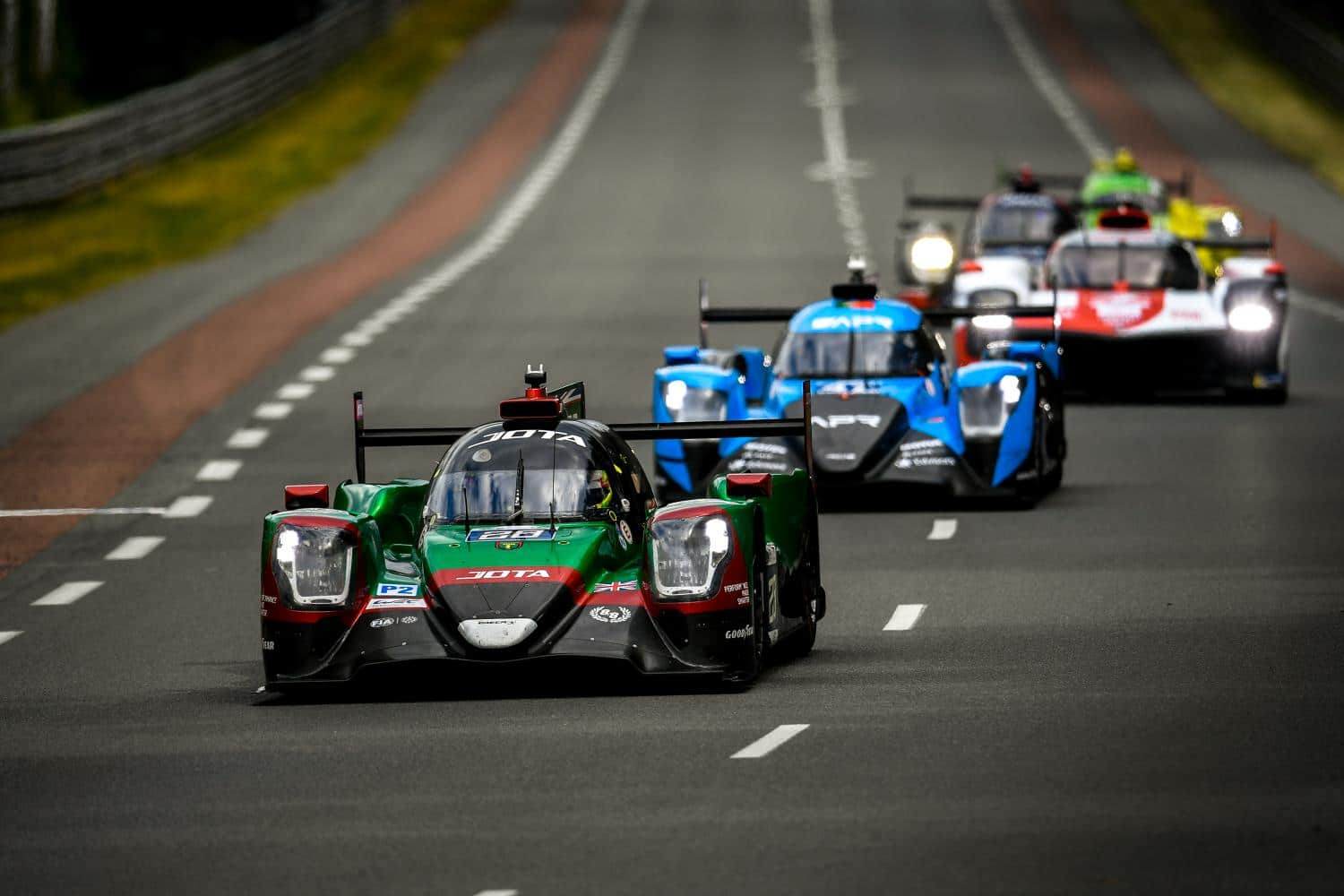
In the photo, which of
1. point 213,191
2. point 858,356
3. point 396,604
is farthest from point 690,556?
point 213,191

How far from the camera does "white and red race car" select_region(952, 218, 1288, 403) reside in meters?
28.0

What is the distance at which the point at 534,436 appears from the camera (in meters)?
14.2

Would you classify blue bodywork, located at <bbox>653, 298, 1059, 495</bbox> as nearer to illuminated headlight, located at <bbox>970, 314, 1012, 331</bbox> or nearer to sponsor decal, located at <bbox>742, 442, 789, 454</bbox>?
sponsor decal, located at <bbox>742, 442, 789, 454</bbox>

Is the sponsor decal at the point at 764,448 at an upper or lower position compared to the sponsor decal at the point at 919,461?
upper

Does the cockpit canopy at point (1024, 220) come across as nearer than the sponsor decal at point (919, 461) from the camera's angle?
No

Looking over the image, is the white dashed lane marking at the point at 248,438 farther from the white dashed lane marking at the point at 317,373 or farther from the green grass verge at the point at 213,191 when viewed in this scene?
the green grass verge at the point at 213,191

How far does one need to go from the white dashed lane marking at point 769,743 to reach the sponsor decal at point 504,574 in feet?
4.73

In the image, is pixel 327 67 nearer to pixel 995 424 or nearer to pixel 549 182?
pixel 549 182

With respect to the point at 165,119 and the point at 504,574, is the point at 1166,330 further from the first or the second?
the point at 165,119

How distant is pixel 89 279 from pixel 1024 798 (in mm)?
31420

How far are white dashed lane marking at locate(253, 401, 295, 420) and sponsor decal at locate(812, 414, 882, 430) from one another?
7.62 metres

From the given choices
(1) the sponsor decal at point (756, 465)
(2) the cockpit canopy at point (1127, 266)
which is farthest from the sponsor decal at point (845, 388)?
(2) the cockpit canopy at point (1127, 266)

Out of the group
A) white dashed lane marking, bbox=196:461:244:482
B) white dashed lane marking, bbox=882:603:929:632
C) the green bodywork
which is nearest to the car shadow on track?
the green bodywork

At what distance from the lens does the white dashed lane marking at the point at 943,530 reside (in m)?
19.4
